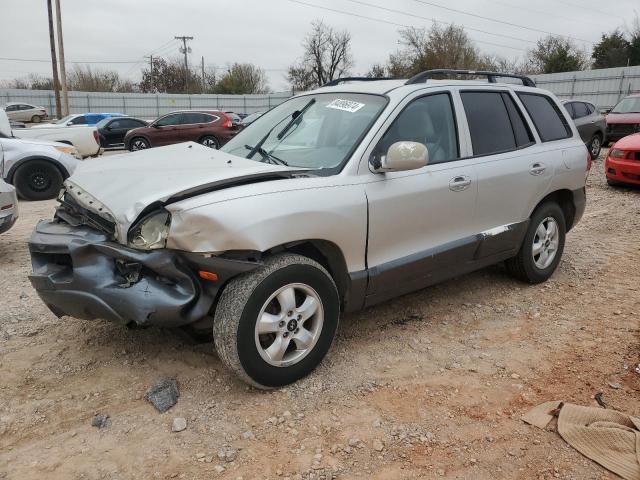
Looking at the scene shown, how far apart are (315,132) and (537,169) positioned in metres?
2.06

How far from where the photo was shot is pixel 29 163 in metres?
9.22

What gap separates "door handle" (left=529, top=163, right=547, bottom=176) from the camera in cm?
450

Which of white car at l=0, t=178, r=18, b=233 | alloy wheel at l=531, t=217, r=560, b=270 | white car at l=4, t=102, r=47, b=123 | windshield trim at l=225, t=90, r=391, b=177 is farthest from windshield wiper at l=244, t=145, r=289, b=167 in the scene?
white car at l=4, t=102, r=47, b=123

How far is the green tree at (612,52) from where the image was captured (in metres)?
41.8

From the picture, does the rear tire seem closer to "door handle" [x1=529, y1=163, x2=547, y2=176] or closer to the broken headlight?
the broken headlight

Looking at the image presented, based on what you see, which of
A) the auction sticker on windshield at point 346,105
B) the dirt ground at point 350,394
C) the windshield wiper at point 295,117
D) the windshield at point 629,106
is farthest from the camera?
the windshield at point 629,106

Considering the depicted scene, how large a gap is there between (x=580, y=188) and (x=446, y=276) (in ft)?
6.72

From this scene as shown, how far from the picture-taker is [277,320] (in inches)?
116

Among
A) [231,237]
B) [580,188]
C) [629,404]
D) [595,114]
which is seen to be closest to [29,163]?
[231,237]

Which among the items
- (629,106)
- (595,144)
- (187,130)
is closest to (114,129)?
(187,130)

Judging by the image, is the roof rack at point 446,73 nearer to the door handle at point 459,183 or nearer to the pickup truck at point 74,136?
the door handle at point 459,183

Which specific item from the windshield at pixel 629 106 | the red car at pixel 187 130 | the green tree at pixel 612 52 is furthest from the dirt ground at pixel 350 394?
the green tree at pixel 612 52

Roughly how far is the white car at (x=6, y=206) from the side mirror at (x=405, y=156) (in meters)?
4.30

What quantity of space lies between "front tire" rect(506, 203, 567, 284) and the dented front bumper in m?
2.88
